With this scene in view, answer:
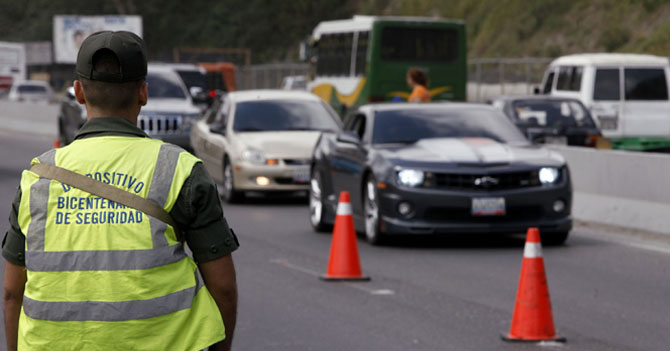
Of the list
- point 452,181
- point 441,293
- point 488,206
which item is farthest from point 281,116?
point 441,293

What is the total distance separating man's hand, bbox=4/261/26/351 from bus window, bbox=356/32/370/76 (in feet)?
99.1

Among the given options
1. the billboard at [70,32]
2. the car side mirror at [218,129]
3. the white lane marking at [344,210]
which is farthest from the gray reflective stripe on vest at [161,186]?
the billboard at [70,32]

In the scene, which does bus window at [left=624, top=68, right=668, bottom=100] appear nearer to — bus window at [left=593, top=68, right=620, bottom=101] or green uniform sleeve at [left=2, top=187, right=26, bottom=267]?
bus window at [left=593, top=68, right=620, bottom=101]

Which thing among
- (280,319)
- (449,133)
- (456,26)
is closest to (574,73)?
(456,26)

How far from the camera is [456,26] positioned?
34000 mm

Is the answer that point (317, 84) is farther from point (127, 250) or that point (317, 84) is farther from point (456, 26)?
point (127, 250)

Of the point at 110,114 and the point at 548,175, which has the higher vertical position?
the point at 110,114

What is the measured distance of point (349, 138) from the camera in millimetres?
14664

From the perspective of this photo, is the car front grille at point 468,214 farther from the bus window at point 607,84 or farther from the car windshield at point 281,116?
the bus window at point 607,84

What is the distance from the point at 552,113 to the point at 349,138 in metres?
9.68

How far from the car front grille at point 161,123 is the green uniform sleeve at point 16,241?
2210 centimetres

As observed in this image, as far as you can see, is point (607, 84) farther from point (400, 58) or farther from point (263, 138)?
point (263, 138)

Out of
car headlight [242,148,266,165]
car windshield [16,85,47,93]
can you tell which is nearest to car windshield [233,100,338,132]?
car headlight [242,148,266,165]

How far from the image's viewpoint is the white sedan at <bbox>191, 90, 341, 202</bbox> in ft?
62.8
